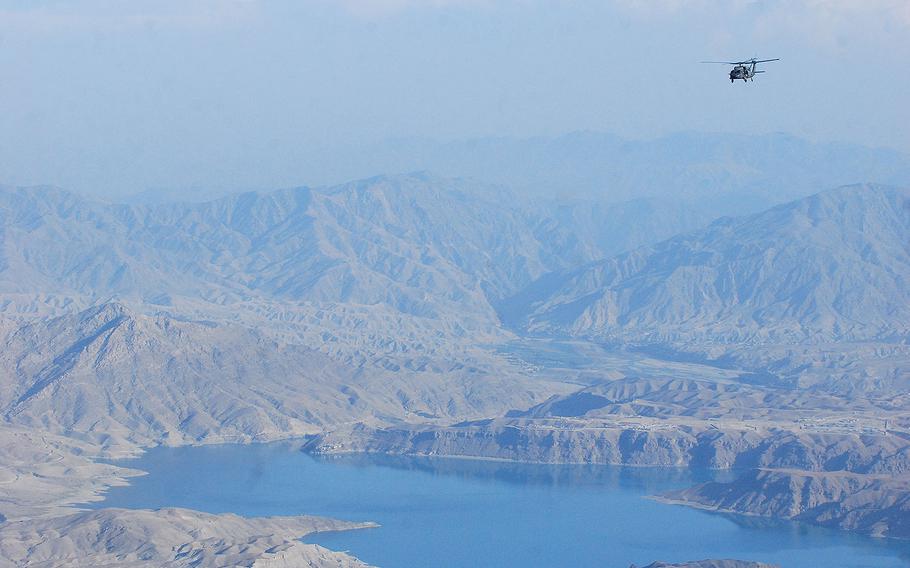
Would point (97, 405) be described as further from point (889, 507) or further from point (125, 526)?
point (889, 507)

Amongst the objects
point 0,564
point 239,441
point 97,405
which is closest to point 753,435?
point 239,441

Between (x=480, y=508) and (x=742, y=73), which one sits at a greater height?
(x=742, y=73)

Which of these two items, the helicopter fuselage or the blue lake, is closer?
the helicopter fuselage

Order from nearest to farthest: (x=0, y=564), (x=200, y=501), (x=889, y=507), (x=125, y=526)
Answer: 1. (x=0, y=564)
2. (x=125, y=526)
3. (x=889, y=507)
4. (x=200, y=501)

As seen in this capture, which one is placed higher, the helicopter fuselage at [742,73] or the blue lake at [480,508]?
the helicopter fuselage at [742,73]

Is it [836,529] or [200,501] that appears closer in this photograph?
[836,529]

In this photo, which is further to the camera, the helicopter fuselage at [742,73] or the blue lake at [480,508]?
the blue lake at [480,508]

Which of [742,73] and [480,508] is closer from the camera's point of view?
[742,73]

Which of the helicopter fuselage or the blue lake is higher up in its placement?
the helicopter fuselage
